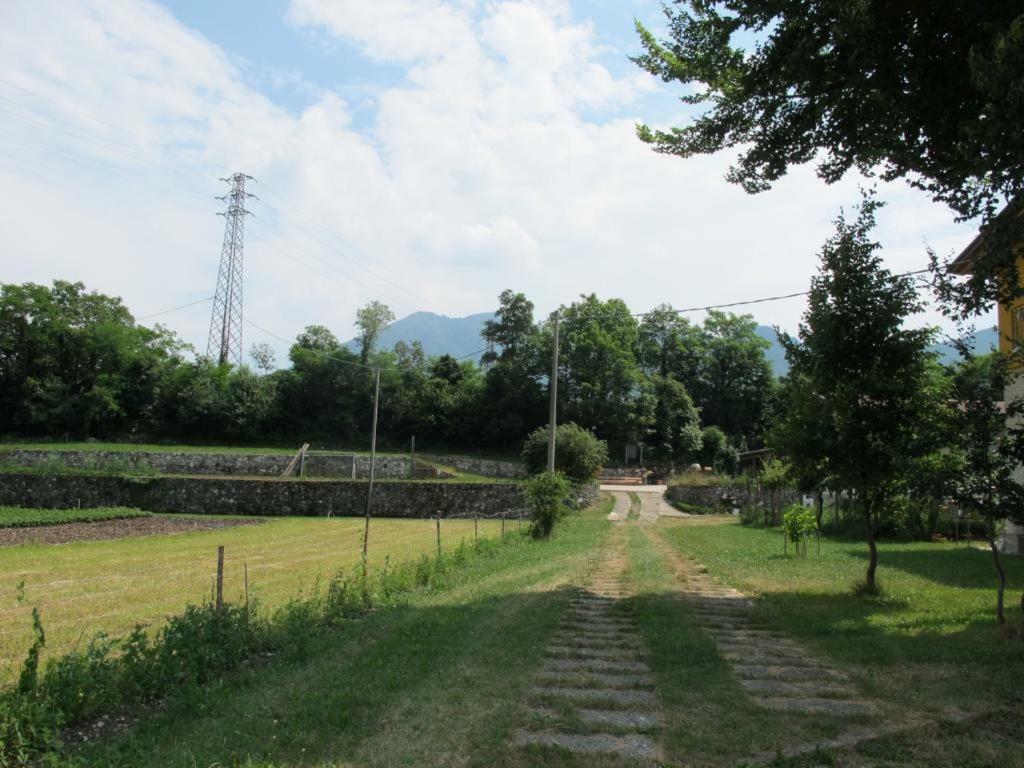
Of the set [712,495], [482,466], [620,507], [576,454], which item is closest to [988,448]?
[576,454]

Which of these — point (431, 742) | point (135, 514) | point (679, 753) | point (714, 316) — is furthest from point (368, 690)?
point (714, 316)

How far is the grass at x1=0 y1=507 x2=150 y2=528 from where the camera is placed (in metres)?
26.8

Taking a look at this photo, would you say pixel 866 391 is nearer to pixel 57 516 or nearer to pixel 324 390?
pixel 57 516

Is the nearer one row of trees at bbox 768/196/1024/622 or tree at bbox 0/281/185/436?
row of trees at bbox 768/196/1024/622

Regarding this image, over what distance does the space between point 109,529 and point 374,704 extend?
25.6m

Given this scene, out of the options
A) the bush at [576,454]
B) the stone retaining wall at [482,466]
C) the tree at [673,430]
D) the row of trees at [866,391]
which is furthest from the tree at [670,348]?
the row of trees at [866,391]

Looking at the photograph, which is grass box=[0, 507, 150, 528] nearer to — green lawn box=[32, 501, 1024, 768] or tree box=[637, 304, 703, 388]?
green lawn box=[32, 501, 1024, 768]

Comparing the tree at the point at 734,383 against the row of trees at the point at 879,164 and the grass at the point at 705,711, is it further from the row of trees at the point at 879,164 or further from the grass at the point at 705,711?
the grass at the point at 705,711

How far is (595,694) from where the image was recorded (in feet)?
18.7

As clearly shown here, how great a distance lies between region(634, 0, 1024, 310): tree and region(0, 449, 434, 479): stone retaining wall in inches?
1451

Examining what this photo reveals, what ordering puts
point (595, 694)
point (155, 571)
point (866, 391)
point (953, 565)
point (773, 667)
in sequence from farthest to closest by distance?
point (155, 571) < point (953, 565) < point (866, 391) < point (773, 667) < point (595, 694)

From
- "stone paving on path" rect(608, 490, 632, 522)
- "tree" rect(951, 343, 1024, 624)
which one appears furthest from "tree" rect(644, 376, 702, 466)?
"tree" rect(951, 343, 1024, 624)

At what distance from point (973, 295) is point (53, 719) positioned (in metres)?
9.03

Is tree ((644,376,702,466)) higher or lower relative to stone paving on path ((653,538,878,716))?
higher
